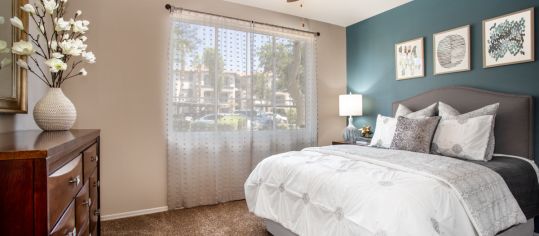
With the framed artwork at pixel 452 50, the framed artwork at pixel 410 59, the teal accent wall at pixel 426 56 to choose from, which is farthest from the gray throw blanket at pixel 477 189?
the framed artwork at pixel 410 59

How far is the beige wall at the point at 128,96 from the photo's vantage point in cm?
276

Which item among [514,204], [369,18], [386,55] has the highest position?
[369,18]

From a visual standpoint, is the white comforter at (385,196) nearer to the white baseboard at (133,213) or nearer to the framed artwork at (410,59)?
the white baseboard at (133,213)

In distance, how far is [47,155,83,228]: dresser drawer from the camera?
79cm

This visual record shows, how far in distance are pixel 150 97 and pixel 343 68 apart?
111 inches

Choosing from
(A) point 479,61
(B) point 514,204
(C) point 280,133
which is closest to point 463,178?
(B) point 514,204

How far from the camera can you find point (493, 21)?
262cm

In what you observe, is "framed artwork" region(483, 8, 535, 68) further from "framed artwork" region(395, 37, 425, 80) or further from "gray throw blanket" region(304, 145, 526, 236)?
"gray throw blanket" region(304, 145, 526, 236)

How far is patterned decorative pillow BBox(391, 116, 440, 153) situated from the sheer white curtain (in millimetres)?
1462

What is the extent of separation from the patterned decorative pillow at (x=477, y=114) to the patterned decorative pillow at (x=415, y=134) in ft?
0.58

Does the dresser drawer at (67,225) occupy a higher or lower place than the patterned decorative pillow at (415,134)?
lower

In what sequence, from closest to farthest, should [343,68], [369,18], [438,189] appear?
1. [438,189]
2. [369,18]
3. [343,68]

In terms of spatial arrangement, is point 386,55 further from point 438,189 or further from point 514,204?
point 438,189

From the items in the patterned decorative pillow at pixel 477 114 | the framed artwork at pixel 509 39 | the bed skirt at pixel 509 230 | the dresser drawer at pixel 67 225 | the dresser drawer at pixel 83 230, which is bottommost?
the bed skirt at pixel 509 230
